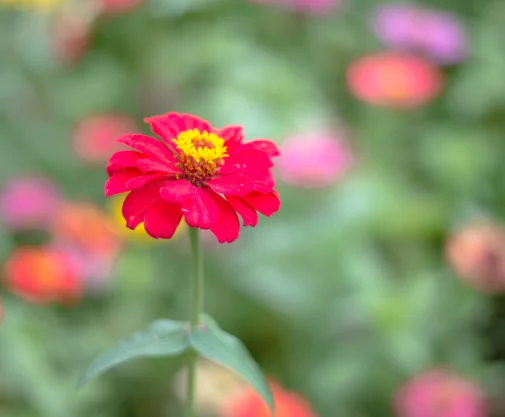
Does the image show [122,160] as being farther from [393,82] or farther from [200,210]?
[393,82]

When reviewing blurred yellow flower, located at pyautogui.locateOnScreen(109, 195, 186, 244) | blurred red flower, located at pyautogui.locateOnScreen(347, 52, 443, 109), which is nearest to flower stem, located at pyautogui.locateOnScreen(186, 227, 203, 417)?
blurred yellow flower, located at pyautogui.locateOnScreen(109, 195, 186, 244)

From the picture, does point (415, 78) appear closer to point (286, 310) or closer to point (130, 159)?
point (286, 310)

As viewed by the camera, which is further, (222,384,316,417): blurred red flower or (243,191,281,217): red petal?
(222,384,316,417): blurred red flower

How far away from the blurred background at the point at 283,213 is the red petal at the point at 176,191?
46cm

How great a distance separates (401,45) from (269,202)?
1172mm

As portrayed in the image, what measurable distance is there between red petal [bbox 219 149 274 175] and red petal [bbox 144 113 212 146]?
0.05m

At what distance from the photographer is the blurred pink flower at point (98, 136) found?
1349mm

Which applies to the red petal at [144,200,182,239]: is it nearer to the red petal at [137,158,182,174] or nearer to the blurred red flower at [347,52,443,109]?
the red petal at [137,158,182,174]

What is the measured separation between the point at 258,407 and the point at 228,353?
429 millimetres

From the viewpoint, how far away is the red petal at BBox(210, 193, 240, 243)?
0.47 metres

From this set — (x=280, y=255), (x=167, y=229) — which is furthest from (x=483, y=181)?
(x=167, y=229)

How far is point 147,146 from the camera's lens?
50 centimetres

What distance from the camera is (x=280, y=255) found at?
45.4 inches

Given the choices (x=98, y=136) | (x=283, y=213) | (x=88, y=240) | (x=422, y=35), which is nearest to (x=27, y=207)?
(x=88, y=240)
